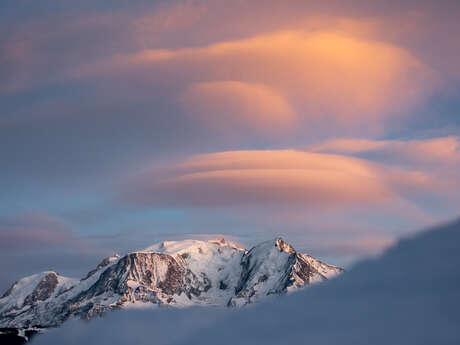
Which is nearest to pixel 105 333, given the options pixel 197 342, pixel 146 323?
pixel 146 323

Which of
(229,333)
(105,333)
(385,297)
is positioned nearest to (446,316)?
(385,297)

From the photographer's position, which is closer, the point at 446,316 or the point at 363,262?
the point at 446,316

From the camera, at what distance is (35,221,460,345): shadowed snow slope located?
67.6m

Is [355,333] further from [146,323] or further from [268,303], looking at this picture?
[146,323]

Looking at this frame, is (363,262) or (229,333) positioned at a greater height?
(363,262)

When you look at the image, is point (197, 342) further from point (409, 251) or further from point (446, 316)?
point (446, 316)

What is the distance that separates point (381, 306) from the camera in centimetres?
7594

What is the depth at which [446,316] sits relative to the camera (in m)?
65.1

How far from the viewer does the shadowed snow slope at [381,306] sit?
6762 cm

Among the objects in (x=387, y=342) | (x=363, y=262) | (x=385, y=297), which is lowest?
(x=387, y=342)

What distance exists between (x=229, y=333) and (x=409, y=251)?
112ft

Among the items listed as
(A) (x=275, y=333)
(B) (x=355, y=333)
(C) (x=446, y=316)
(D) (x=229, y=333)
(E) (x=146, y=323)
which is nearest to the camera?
(C) (x=446, y=316)

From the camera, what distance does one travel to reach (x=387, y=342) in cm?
6969

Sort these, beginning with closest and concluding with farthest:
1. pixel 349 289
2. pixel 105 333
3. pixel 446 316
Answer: pixel 446 316, pixel 349 289, pixel 105 333
